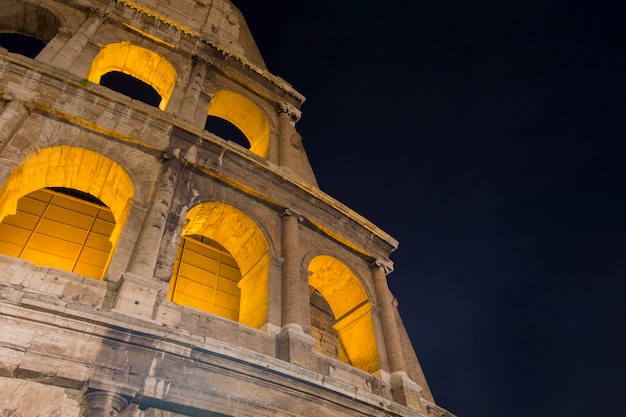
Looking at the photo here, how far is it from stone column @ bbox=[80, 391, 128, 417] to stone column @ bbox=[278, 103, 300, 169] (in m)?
6.79

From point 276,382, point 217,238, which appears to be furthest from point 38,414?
point 217,238

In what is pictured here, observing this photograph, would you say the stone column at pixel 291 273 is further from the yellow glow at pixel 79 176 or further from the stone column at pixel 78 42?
the stone column at pixel 78 42

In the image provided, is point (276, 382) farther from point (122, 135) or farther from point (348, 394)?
→ point (122, 135)

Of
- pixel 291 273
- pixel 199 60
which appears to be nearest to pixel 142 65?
pixel 199 60

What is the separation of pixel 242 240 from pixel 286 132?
4.01m

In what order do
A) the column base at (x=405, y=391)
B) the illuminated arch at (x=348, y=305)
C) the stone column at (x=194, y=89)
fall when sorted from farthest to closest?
the stone column at (x=194, y=89), the illuminated arch at (x=348, y=305), the column base at (x=405, y=391)

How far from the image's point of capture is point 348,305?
980 centimetres

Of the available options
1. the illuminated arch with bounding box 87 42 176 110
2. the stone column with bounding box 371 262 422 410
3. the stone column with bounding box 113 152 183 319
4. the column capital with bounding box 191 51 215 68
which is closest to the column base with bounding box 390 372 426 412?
the stone column with bounding box 371 262 422 410

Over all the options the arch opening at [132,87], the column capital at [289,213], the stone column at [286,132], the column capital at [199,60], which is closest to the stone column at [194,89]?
the column capital at [199,60]

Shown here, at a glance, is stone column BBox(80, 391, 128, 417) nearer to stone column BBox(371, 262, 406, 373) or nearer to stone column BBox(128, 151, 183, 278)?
stone column BBox(128, 151, 183, 278)

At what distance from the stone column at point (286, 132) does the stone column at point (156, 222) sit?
3.34m

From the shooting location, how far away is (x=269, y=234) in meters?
8.58

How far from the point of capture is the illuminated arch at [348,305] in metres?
8.98

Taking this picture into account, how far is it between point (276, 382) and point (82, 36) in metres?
8.51
